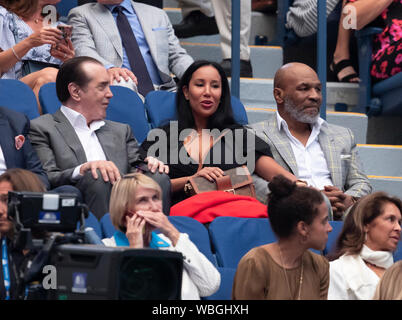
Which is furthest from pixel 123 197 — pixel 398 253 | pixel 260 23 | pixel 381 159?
pixel 260 23

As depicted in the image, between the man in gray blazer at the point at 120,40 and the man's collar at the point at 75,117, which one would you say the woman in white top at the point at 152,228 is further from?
the man in gray blazer at the point at 120,40

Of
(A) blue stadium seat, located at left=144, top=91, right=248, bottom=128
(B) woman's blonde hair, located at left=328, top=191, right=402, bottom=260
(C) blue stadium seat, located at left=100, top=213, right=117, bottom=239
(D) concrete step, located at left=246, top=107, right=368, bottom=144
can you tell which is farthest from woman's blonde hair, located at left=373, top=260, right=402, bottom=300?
(D) concrete step, located at left=246, top=107, right=368, bottom=144

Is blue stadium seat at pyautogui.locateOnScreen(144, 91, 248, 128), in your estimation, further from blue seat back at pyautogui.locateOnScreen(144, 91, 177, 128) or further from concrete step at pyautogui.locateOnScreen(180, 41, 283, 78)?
concrete step at pyautogui.locateOnScreen(180, 41, 283, 78)

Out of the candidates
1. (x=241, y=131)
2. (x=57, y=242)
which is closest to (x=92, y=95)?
(x=241, y=131)

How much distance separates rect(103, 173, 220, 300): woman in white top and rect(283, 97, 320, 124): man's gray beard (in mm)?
1530

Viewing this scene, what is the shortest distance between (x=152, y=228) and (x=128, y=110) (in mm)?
1525

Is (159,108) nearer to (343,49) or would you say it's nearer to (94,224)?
(94,224)

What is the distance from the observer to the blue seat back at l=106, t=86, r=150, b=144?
4379 millimetres

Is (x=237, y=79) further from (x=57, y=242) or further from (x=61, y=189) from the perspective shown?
(x=57, y=242)

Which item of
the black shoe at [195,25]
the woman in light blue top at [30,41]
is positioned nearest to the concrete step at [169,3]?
the black shoe at [195,25]

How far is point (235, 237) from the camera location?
3.49 meters

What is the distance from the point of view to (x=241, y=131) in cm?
428

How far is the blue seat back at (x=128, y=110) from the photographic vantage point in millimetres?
4379

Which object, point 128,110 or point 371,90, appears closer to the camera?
point 128,110
